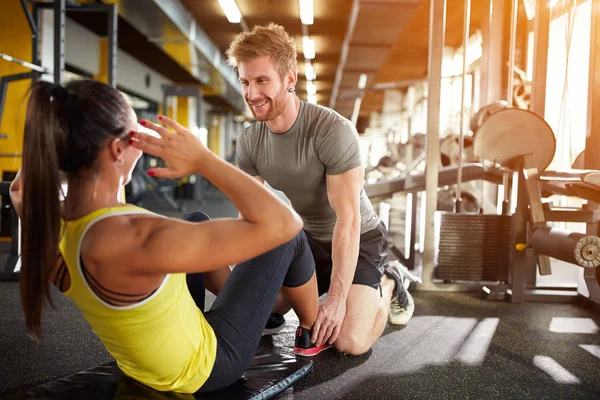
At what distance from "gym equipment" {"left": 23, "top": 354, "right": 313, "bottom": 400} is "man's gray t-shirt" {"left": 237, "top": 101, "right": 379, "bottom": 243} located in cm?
60

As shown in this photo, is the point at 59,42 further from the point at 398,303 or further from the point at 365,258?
the point at 398,303

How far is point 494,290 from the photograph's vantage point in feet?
9.56

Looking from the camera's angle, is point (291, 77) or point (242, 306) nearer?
point (242, 306)

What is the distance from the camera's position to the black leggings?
4.48 ft

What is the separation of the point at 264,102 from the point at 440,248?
1540mm

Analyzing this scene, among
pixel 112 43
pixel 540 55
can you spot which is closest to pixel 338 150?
pixel 540 55

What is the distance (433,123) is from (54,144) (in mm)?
2426

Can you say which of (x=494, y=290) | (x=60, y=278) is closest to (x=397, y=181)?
(x=494, y=290)

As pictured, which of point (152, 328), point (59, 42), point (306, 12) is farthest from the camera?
point (306, 12)

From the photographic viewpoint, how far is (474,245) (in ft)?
9.65

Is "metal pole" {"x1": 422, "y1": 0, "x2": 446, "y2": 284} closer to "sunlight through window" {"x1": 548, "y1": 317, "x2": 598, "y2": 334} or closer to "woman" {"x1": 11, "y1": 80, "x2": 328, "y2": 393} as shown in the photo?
"sunlight through window" {"x1": 548, "y1": 317, "x2": 598, "y2": 334}

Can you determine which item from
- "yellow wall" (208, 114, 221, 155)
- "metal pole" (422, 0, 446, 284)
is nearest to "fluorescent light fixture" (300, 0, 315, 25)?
"metal pole" (422, 0, 446, 284)

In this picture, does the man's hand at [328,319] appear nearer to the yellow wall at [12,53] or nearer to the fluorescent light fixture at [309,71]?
the yellow wall at [12,53]

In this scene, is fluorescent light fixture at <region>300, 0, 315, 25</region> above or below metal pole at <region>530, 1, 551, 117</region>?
above
